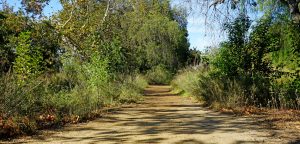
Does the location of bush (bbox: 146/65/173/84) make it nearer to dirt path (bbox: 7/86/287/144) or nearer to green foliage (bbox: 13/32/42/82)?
green foliage (bbox: 13/32/42/82)

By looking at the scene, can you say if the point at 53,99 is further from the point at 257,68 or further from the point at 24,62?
the point at 257,68

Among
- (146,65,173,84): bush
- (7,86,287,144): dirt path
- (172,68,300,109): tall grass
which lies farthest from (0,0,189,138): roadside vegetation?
(146,65,173,84): bush

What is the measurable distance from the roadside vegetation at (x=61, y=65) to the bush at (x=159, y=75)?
315 inches

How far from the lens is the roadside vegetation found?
10033mm

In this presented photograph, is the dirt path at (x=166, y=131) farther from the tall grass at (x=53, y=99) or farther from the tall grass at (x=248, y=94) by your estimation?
the tall grass at (x=248, y=94)

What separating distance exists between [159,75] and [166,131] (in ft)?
112

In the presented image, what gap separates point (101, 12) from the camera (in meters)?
22.7

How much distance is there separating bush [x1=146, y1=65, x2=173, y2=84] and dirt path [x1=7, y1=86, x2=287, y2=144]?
30.6m

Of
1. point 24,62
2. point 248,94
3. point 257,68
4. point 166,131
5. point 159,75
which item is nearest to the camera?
point 166,131

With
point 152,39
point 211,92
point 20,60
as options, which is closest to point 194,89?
point 211,92

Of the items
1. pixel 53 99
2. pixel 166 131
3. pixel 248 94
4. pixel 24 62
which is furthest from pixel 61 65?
pixel 166 131

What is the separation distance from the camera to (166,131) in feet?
30.6

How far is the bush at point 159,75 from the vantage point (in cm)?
4316

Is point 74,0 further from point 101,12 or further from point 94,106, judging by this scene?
point 94,106
